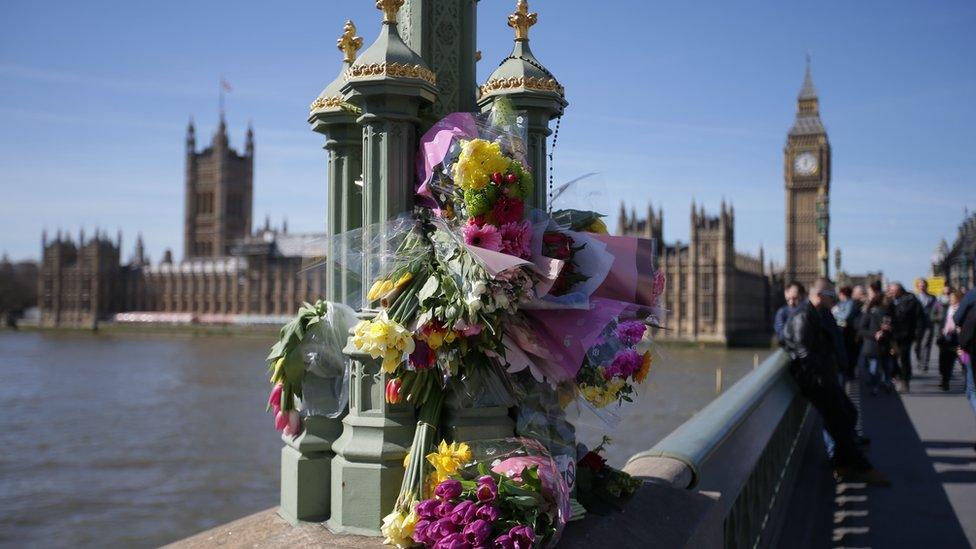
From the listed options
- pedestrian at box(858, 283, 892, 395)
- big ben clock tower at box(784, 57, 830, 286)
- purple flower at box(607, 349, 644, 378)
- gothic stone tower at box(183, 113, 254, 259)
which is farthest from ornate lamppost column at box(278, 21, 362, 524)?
gothic stone tower at box(183, 113, 254, 259)

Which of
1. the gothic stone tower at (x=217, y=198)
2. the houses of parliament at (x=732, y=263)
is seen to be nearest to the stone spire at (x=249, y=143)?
the gothic stone tower at (x=217, y=198)

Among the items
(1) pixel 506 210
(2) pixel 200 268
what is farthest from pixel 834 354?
(2) pixel 200 268

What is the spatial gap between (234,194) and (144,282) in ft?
66.4

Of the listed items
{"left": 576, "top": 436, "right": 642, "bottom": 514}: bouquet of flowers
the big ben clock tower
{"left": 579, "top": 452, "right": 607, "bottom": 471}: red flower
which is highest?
the big ben clock tower

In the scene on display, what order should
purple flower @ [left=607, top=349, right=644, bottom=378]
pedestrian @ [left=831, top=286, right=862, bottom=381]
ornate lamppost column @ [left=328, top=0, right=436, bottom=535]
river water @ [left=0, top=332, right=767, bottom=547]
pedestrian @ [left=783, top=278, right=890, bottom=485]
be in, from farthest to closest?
river water @ [left=0, top=332, right=767, bottom=547] → pedestrian @ [left=831, top=286, right=862, bottom=381] → pedestrian @ [left=783, top=278, right=890, bottom=485] → purple flower @ [left=607, top=349, right=644, bottom=378] → ornate lamppost column @ [left=328, top=0, right=436, bottom=535]

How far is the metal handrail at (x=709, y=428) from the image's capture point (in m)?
3.81

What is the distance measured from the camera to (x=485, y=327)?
2.49 metres

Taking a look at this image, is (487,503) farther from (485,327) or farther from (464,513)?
(485,327)

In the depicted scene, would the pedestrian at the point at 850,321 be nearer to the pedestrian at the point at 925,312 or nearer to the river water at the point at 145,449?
the pedestrian at the point at 925,312

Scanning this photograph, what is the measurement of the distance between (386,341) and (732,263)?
2955 inches

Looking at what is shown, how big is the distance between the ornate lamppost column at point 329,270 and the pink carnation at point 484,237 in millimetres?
630

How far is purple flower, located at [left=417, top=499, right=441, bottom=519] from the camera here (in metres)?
2.27

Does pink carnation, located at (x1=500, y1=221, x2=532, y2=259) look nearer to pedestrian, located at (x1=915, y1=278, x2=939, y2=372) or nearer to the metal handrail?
the metal handrail

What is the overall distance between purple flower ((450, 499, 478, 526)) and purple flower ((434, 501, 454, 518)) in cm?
3
